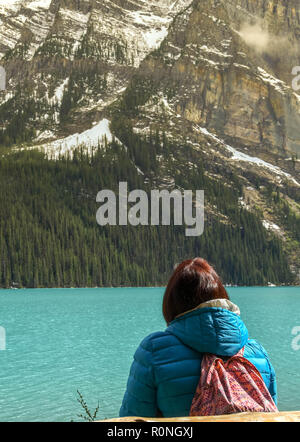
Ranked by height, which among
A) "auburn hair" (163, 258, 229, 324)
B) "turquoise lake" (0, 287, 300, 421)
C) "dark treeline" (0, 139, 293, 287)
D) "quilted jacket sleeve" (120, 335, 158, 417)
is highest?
"dark treeline" (0, 139, 293, 287)

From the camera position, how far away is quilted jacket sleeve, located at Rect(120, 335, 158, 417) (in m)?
3.43

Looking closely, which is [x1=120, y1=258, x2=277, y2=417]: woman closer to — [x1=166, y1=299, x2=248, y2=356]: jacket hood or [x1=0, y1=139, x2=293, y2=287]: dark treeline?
[x1=166, y1=299, x2=248, y2=356]: jacket hood

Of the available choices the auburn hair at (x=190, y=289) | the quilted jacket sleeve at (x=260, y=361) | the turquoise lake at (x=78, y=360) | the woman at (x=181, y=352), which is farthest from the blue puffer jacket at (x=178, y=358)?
the turquoise lake at (x=78, y=360)

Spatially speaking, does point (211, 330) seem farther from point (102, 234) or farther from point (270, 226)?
point (270, 226)

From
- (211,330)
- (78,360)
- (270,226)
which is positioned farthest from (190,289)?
(270,226)

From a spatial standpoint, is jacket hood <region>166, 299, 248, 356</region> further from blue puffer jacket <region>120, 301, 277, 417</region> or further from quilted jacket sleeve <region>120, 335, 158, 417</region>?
quilted jacket sleeve <region>120, 335, 158, 417</region>

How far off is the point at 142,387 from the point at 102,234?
153535 millimetres

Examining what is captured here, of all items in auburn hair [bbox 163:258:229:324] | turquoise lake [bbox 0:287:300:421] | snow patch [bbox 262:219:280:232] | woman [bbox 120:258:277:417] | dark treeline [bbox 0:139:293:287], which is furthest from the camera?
snow patch [bbox 262:219:280:232]

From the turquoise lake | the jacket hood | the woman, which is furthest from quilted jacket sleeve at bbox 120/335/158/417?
the turquoise lake

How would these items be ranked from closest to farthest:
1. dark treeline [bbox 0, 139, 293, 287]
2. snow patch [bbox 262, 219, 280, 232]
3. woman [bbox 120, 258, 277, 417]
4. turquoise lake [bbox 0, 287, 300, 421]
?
woman [bbox 120, 258, 277, 417], turquoise lake [bbox 0, 287, 300, 421], dark treeline [bbox 0, 139, 293, 287], snow patch [bbox 262, 219, 280, 232]

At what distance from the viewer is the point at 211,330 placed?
3.43 meters

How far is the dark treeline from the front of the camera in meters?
140

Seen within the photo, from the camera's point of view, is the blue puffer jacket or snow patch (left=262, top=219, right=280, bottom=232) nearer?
the blue puffer jacket

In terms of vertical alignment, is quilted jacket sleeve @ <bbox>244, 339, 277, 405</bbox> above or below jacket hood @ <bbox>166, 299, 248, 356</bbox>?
below
